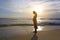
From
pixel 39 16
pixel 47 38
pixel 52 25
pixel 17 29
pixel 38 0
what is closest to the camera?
pixel 47 38

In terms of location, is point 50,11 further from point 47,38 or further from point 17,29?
point 47,38

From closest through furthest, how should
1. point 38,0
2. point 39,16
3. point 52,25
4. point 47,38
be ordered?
point 47,38
point 52,25
point 39,16
point 38,0

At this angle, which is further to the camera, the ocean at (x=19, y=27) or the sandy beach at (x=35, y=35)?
the ocean at (x=19, y=27)

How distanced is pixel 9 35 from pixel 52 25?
7.50 ft

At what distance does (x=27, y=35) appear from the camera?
20.1ft

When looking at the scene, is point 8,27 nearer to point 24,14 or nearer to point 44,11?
point 24,14

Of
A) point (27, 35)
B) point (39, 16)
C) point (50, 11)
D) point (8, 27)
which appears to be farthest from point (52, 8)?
point (27, 35)

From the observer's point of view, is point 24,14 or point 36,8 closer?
point 24,14

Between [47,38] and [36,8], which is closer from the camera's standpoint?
[47,38]

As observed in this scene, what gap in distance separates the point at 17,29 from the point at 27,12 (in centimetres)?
309

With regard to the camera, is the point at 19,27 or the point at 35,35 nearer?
the point at 35,35

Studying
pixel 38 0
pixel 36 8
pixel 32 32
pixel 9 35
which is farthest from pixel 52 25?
pixel 38 0

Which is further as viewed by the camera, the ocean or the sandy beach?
the ocean

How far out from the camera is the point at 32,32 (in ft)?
20.9
